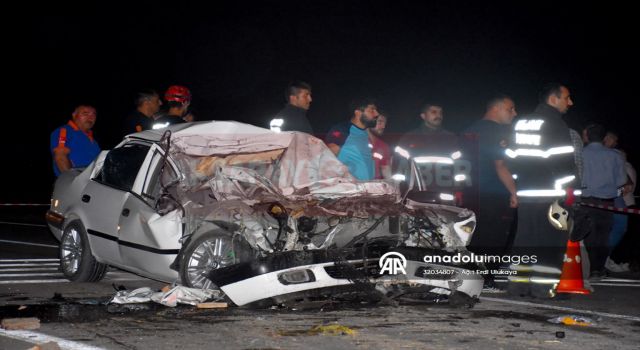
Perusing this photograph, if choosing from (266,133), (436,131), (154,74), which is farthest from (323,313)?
(154,74)

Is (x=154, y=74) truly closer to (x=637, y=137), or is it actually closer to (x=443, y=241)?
(x=637, y=137)

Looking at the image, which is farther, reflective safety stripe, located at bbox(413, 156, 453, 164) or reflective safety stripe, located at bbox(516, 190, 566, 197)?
reflective safety stripe, located at bbox(413, 156, 453, 164)

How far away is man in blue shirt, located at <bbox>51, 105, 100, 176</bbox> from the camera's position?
455 inches

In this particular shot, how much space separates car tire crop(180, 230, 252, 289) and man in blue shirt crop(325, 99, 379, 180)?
212 centimetres

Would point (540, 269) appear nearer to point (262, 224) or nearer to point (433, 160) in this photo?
point (433, 160)

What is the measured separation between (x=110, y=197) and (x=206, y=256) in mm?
1742

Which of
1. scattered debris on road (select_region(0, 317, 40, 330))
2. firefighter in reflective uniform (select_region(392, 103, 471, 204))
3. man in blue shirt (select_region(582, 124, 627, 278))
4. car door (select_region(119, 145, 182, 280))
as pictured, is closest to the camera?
scattered debris on road (select_region(0, 317, 40, 330))

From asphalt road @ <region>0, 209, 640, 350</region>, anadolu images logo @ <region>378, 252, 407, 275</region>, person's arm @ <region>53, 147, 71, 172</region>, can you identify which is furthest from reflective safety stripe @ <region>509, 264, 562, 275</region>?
person's arm @ <region>53, 147, 71, 172</region>

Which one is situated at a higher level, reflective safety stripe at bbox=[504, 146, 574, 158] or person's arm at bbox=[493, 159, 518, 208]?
reflective safety stripe at bbox=[504, 146, 574, 158]

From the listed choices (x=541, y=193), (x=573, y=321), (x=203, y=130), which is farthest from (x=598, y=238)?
(x=203, y=130)

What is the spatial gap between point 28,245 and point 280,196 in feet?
26.1

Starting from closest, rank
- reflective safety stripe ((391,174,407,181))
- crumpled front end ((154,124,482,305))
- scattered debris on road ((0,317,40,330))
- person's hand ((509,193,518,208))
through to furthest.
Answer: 1. scattered debris on road ((0,317,40,330))
2. crumpled front end ((154,124,482,305))
3. reflective safety stripe ((391,174,407,181))
4. person's hand ((509,193,518,208))

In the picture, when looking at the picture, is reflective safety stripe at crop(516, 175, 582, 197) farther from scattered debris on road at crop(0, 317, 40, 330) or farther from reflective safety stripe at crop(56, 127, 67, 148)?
reflective safety stripe at crop(56, 127, 67, 148)

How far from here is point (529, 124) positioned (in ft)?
29.9
